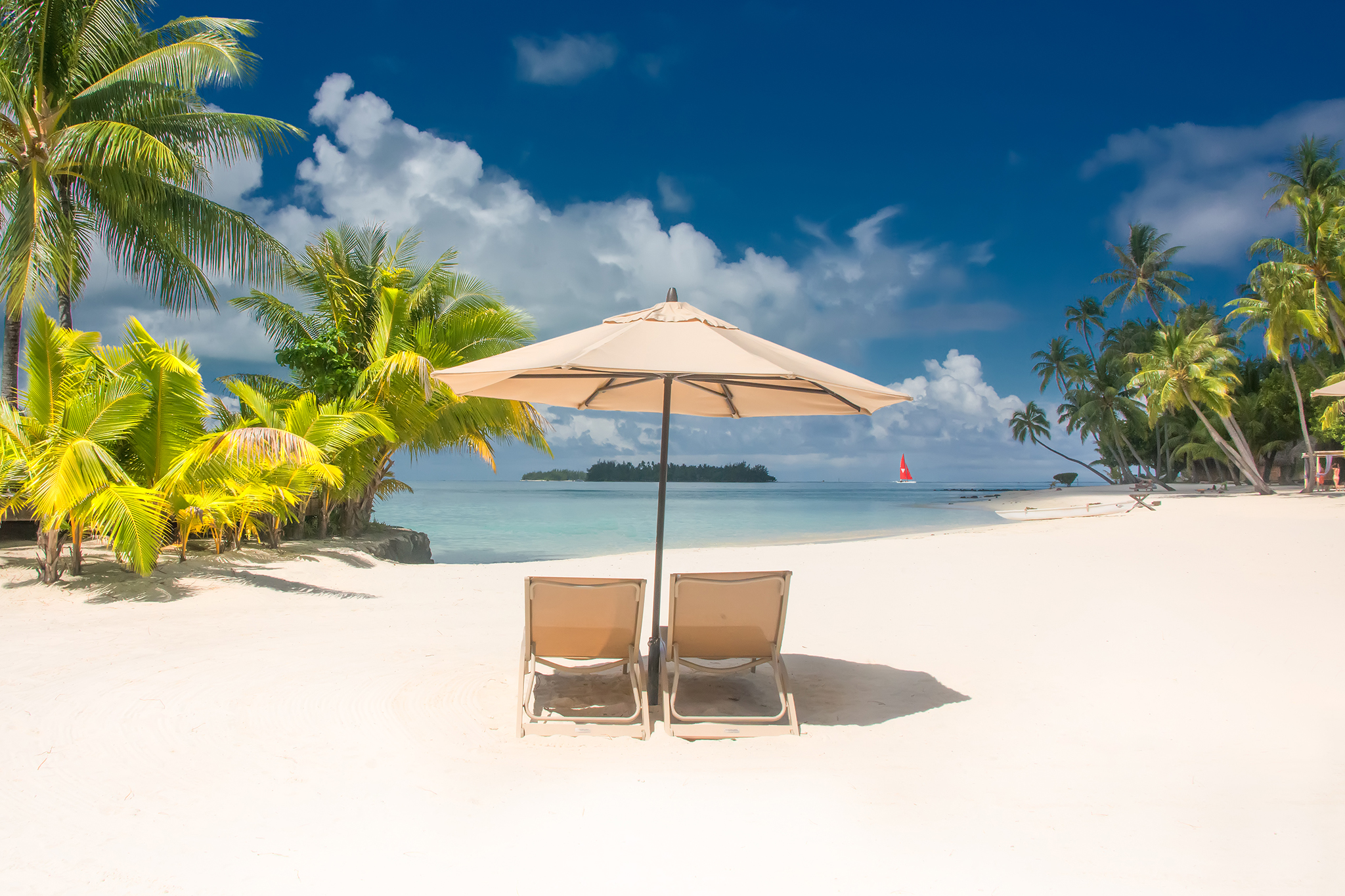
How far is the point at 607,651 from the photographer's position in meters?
Answer: 3.61

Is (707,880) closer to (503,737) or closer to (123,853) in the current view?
(503,737)

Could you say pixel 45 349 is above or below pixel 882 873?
above

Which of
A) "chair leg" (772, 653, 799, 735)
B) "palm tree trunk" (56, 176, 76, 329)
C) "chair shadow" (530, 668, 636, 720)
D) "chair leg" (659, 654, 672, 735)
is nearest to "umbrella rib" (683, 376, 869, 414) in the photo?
"chair leg" (772, 653, 799, 735)

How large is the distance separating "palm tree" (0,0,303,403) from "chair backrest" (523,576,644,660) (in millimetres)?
8379

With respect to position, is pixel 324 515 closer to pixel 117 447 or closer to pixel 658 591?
pixel 117 447

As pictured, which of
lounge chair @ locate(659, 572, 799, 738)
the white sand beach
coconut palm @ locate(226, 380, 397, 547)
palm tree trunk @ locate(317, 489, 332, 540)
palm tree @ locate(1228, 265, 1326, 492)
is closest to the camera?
the white sand beach

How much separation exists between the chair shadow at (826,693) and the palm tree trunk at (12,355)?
29.4ft

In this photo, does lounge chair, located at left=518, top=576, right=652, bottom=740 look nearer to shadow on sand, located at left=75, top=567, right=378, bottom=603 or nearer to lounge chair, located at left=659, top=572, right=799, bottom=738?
lounge chair, located at left=659, top=572, right=799, bottom=738

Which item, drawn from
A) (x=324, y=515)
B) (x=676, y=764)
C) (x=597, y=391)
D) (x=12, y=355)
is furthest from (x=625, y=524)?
(x=676, y=764)

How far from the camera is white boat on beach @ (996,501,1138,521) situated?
23844 millimetres

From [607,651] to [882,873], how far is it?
177 centimetres

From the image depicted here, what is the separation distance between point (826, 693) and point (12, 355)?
10.3m

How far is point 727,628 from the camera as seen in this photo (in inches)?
139

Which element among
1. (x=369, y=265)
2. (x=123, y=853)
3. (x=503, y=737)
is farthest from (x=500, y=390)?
(x=369, y=265)
